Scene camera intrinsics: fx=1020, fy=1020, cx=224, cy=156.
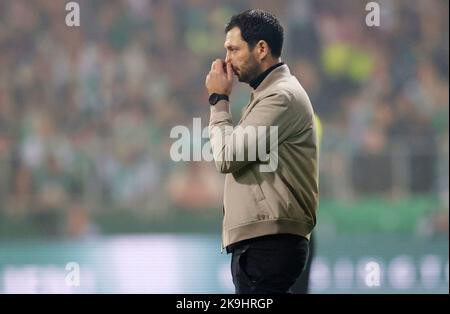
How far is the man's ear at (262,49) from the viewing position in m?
3.95

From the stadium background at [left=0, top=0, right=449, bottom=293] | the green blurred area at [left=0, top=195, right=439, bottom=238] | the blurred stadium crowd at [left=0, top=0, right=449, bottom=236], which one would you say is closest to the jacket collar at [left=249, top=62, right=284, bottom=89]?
the stadium background at [left=0, top=0, right=449, bottom=293]

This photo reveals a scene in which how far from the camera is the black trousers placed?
3.78 meters

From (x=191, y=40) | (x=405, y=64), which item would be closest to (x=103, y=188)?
(x=191, y=40)

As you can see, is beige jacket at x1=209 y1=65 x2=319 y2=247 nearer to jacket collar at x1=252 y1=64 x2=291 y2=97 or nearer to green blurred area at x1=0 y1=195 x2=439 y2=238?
jacket collar at x1=252 y1=64 x2=291 y2=97

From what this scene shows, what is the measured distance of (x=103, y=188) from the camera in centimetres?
1000

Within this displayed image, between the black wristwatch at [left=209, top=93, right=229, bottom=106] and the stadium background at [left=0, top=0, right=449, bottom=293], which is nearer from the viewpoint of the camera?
the black wristwatch at [left=209, top=93, right=229, bottom=106]

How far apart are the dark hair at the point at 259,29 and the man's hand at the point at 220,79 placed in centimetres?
13

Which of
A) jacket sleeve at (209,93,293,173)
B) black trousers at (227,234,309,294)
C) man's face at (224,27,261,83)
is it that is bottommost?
black trousers at (227,234,309,294)

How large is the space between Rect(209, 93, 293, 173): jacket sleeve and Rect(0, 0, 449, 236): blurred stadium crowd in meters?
5.92

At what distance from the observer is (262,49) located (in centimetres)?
396

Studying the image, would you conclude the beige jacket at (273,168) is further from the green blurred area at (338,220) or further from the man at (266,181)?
the green blurred area at (338,220)
